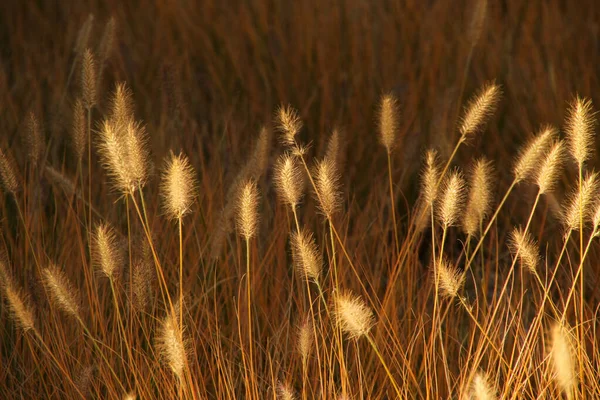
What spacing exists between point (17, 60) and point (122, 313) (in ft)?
5.55

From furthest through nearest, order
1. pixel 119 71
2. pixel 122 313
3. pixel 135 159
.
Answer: pixel 119 71, pixel 122 313, pixel 135 159

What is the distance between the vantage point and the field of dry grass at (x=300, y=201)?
5.41ft

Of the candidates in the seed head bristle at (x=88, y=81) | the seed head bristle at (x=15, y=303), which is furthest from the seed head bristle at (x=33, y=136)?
the seed head bristle at (x=15, y=303)

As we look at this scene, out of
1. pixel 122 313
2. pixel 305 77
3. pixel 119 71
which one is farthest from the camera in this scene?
pixel 119 71

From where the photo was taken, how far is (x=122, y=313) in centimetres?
206

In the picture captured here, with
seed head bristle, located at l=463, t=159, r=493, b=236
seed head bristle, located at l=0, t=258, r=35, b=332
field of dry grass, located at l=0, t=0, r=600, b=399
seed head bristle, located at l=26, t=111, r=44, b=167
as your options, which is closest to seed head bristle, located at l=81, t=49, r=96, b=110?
field of dry grass, located at l=0, t=0, r=600, b=399

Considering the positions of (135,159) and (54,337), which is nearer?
(135,159)

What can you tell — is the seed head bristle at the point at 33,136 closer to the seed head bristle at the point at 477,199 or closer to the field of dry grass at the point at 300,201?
the field of dry grass at the point at 300,201

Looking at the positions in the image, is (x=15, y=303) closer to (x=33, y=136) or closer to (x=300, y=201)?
(x=33, y=136)

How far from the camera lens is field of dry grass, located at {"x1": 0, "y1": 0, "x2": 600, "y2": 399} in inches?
64.9

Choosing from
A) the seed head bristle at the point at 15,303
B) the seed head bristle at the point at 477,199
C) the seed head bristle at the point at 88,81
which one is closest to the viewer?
the seed head bristle at the point at 15,303

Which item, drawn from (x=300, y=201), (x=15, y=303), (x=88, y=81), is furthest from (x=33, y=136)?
(x=300, y=201)

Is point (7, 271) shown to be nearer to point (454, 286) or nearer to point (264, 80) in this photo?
point (454, 286)

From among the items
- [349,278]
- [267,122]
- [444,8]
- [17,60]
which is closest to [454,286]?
[349,278]
